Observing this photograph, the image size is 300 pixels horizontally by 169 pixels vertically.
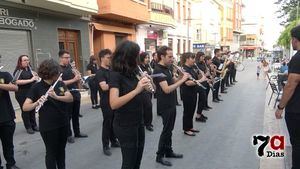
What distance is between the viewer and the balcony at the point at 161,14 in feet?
75.0

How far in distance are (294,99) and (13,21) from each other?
34.2ft

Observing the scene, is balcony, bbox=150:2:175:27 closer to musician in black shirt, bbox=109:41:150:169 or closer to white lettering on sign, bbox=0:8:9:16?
white lettering on sign, bbox=0:8:9:16

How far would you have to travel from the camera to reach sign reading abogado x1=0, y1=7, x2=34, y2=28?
11.1 metres

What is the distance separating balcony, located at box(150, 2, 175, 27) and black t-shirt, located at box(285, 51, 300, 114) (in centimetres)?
1887

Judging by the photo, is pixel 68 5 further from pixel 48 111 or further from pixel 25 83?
pixel 48 111

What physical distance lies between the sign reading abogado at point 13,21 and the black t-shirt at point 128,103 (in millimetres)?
9207

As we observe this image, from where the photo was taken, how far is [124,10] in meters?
17.8

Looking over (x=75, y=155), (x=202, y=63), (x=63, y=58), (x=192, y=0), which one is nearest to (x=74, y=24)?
(x=202, y=63)

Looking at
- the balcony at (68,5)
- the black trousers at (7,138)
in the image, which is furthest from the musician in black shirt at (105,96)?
the balcony at (68,5)

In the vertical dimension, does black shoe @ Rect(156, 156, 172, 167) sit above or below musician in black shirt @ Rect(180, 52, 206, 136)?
below

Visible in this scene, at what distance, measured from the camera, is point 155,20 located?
2292 cm

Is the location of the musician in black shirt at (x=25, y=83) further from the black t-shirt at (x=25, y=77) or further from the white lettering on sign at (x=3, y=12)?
the white lettering on sign at (x=3, y=12)

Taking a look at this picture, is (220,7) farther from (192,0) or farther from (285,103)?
(285,103)

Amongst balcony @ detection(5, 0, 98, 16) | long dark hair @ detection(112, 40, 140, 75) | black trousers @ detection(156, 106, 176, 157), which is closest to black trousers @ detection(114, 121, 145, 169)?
long dark hair @ detection(112, 40, 140, 75)
